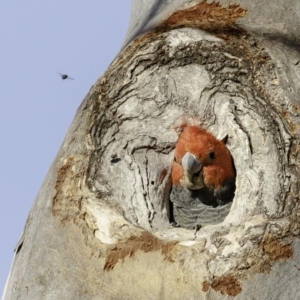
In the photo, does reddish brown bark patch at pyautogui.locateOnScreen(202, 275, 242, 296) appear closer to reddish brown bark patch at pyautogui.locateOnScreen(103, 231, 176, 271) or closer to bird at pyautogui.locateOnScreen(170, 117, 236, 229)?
reddish brown bark patch at pyautogui.locateOnScreen(103, 231, 176, 271)

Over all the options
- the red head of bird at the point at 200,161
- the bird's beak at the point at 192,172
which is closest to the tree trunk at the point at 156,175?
the red head of bird at the point at 200,161

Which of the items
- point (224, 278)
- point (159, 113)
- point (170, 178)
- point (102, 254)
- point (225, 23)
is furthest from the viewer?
point (170, 178)

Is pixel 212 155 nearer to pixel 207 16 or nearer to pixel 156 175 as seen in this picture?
pixel 156 175

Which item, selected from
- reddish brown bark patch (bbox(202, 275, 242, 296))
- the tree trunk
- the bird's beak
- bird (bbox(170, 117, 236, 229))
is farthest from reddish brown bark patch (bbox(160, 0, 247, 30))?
reddish brown bark patch (bbox(202, 275, 242, 296))

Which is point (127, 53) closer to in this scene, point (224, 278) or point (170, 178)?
point (170, 178)

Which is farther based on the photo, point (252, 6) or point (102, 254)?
point (252, 6)

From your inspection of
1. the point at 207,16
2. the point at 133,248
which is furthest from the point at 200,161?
the point at 133,248

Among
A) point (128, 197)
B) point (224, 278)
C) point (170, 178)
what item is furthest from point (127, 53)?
point (224, 278)
